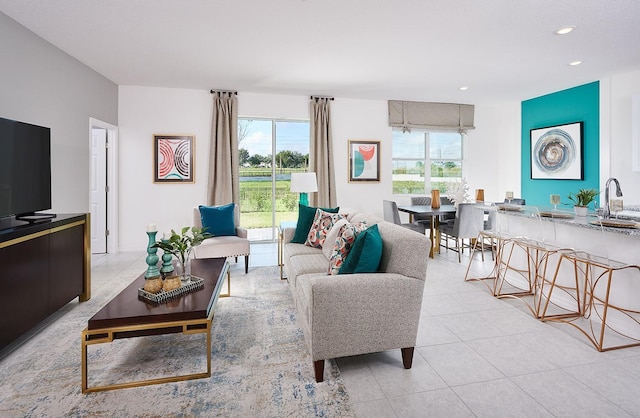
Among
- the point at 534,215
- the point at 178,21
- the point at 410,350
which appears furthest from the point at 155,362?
the point at 534,215

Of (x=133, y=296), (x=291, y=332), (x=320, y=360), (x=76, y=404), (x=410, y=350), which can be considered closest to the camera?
(x=76, y=404)

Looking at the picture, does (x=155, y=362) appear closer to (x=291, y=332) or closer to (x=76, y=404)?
(x=76, y=404)

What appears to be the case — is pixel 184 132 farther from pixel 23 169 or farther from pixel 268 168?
pixel 23 169

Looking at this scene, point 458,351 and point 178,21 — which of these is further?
point 178,21

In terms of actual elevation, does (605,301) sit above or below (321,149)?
below

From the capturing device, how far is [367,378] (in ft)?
6.57

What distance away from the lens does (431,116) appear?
6.51 metres

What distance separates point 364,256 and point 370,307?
Result: 31cm

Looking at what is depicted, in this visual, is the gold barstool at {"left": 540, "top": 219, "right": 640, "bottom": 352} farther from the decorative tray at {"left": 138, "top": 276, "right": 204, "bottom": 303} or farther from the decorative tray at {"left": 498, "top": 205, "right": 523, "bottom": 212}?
the decorative tray at {"left": 138, "top": 276, "right": 204, "bottom": 303}

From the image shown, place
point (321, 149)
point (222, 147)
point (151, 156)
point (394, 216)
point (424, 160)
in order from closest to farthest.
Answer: point (394, 216) < point (151, 156) < point (222, 147) < point (321, 149) < point (424, 160)

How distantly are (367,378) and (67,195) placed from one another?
411 cm

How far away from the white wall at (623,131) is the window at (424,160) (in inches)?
95.5

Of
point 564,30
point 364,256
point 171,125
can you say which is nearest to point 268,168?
point 171,125

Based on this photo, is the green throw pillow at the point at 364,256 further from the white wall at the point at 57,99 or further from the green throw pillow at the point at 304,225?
the white wall at the point at 57,99
